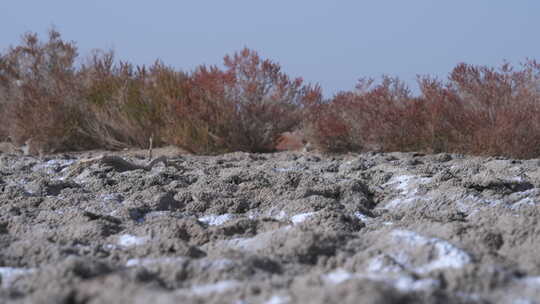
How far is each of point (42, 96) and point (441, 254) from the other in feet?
26.1

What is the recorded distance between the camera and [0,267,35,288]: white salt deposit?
1.68m

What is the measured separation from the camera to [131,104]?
809cm

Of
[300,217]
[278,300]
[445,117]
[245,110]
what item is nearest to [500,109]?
[445,117]

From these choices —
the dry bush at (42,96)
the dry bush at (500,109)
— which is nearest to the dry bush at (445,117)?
the dry bush at (500,109)

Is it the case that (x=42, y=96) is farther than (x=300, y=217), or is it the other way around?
(x=42, y=96)

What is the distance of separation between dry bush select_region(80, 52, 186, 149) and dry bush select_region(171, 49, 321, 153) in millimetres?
458

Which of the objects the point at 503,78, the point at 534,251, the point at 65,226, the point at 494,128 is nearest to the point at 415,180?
the point at 534,251

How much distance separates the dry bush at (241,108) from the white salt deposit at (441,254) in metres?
5.61

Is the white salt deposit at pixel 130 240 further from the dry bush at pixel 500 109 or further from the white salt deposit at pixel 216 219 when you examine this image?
the dry bush at pixel 500 109

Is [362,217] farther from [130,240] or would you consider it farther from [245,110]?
[245,110]

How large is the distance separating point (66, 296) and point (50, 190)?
2.23 metres

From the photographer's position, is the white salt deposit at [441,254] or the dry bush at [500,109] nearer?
the white salt deposit at [441,254]

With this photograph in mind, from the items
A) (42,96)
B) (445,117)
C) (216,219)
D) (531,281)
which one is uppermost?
(42,96)

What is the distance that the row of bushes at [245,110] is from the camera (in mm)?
6414
